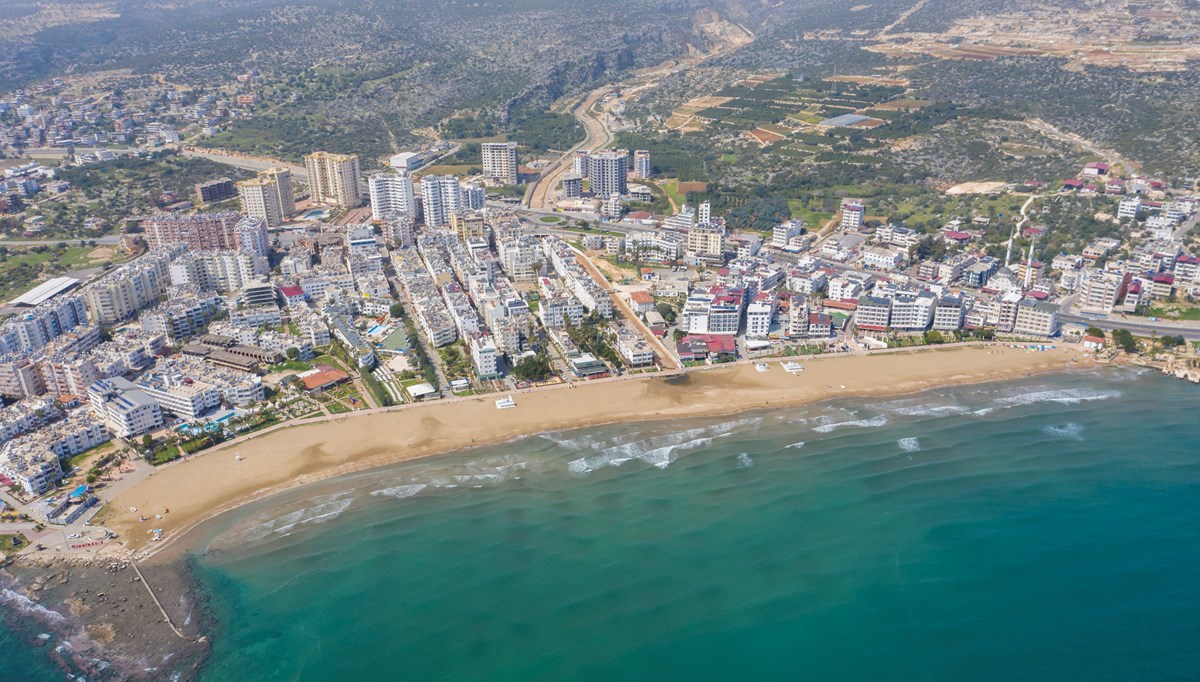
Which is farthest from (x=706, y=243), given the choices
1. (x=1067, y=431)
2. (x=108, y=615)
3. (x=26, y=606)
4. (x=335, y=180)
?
(x=26, y=606)

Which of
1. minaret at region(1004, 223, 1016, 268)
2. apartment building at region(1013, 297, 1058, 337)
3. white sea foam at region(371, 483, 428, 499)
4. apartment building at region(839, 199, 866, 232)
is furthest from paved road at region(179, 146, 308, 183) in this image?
apartment building at region(1013, 297, 1058, 337)

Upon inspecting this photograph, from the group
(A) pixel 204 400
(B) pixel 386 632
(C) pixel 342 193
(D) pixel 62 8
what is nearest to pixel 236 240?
(C) pixel 342 193

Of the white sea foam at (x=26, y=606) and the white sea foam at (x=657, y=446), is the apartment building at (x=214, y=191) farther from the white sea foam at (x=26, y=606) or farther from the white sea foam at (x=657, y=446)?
the white sea foam at (x=657, y=446)

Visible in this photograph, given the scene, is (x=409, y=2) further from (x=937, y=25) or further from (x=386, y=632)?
(x=386, y=632)

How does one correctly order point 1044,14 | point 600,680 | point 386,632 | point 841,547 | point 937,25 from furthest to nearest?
point 937,25
point 1044,14
point 841,547
point 386,632
point 600,680

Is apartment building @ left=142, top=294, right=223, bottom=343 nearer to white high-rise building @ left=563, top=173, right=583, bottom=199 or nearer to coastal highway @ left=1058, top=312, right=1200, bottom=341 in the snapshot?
white high-rise building @ left=563, top=173, right=583, bottom=199

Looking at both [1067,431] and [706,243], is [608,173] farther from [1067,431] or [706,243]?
[1067,431]
